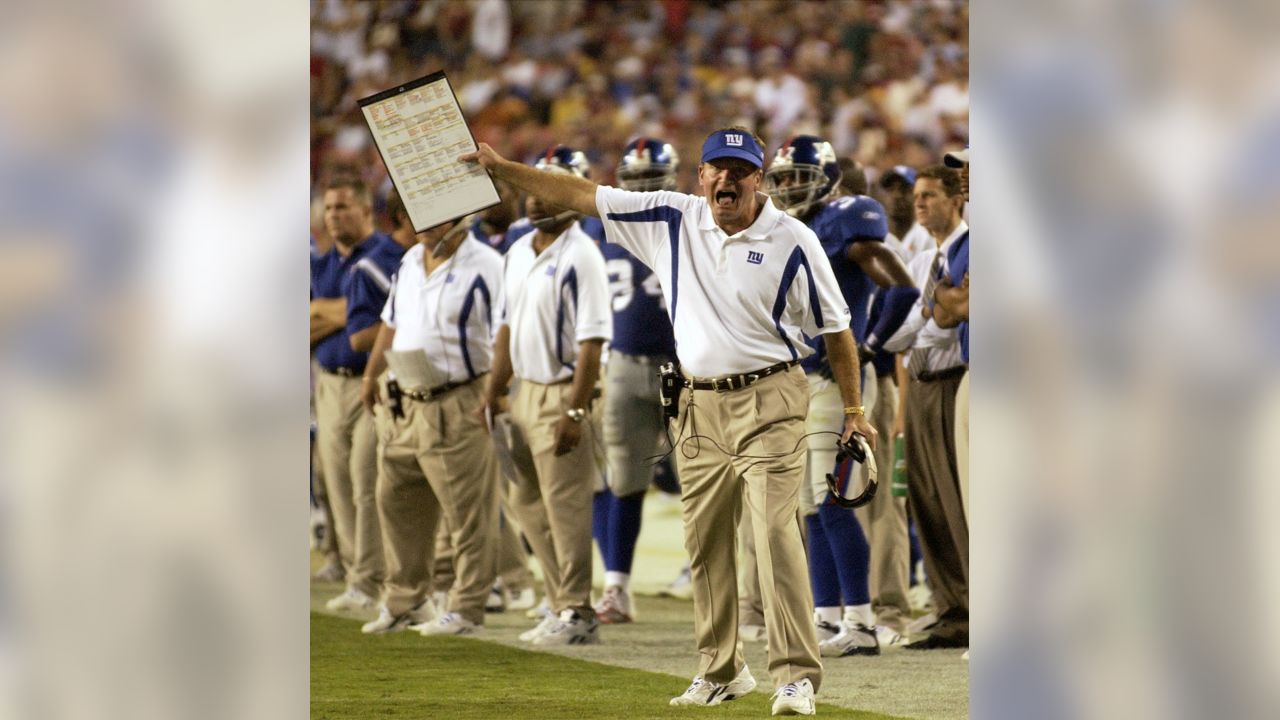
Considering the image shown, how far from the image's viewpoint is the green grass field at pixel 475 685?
619cm

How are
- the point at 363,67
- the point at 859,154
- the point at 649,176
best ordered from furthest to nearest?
the point at 363,67, the point at 859,154, the point at 649,176

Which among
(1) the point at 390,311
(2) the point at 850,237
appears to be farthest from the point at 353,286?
(2) the point at 850,237

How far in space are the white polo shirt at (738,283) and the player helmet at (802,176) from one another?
5.52 feet

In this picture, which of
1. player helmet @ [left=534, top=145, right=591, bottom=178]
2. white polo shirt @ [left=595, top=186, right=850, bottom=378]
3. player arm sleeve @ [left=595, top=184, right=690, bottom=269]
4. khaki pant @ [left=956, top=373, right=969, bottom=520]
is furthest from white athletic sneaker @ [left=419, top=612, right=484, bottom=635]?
player arm sleeve @ [left=595, top=184, right=690, bottom=269]

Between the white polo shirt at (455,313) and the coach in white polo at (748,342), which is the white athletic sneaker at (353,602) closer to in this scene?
the white polo shirt at (455,313)

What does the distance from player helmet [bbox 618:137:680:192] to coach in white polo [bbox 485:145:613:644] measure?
0.36 metres

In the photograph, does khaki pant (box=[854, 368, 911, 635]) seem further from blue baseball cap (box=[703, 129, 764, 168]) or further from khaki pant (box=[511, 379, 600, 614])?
blue baseball cap (box=[703, 129, 764, 168])

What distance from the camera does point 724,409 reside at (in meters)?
6.13

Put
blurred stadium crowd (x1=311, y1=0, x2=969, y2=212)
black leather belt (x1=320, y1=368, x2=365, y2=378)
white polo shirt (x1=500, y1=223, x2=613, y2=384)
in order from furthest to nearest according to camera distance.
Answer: blurred stadium crowd (x1=311, y1=0, x2=969, y2=212), black leather belt (x1=320, y1=368, x2=365, y2=378), white polo shirt (x1=500, y1=223, x2=613, y2=384)

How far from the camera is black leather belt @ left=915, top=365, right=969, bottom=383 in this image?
777 cm

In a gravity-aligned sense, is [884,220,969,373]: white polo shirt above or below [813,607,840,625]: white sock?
above
